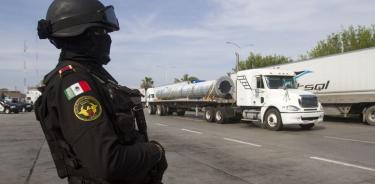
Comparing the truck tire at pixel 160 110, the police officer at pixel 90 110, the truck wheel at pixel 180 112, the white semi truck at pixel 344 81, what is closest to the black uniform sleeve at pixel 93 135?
the police officer at pixel 90 110

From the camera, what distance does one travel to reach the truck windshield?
63.5 feet

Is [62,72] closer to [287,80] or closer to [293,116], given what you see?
[293,116]

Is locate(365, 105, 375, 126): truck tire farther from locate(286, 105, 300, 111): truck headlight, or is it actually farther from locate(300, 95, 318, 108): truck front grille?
locate(286, 105, 300, 111): truck headlight

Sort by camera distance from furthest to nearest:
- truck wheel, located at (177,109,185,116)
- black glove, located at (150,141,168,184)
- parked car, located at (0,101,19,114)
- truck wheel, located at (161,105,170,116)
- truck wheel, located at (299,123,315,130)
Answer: parked car, located at (0,101,19,114) < truck wheel, located at (161,105,170,116) < truck wheel, located at (177,109,185,116) < truck wheel, located at (299,123,315,130) < black glove, located at (150,141,168,184)

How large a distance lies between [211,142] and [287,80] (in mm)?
7723

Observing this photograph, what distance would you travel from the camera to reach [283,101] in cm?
1812

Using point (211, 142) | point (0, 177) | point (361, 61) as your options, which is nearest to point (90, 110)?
point (0, 177)

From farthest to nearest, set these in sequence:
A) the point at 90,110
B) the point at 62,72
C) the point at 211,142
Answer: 1. the point at 211,142
2. the point at 62,72
3. the point at 90,110

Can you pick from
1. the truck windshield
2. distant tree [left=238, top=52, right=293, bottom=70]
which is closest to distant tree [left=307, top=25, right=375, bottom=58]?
distant tree [left=238, top=52, right=293, bottom=70]

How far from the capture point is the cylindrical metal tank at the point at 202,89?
23.6 metres

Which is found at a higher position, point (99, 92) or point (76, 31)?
point (76, 31)

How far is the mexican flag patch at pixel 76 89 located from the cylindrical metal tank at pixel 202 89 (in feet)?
71.1

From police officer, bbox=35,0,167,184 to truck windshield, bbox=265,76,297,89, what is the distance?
17537mm

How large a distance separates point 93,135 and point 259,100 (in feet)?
59.8
